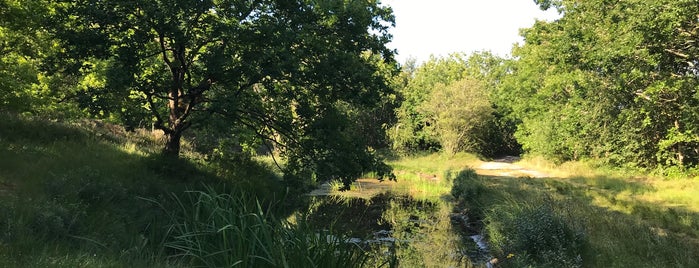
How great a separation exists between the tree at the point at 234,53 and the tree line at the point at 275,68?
38mm

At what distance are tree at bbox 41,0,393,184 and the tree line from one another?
4cm

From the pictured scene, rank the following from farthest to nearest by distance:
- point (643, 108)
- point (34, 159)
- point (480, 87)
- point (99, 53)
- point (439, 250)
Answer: point (480, 87) < point (643, 108) < point (439, 250) < point (99, 53) < point (34, 159)

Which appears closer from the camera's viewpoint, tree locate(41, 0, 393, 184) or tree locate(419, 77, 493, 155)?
tree locate(41, 0, 393, 184)

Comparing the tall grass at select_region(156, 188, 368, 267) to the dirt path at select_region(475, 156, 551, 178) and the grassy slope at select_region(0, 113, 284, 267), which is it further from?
the dirt path at select_region(475, 156, 551, 178)

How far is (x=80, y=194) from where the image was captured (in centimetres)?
834

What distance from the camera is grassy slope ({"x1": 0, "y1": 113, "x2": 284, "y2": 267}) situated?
17.0 ft

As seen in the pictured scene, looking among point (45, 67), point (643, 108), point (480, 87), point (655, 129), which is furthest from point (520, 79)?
point (45, 67)

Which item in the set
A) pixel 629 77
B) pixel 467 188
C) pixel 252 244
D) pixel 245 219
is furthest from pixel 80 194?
pixel 629 77

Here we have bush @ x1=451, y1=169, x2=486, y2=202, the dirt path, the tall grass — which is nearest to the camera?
the tall grass

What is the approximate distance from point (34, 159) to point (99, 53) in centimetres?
279

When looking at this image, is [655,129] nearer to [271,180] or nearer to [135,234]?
[271,180]

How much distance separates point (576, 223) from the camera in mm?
10906

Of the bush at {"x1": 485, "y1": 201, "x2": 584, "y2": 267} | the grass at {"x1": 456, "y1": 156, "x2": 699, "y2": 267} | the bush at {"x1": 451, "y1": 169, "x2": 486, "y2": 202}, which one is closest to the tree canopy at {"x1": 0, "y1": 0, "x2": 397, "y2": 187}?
the bush at {"x1": 485, "y1": 201, "x2": 584, "y2": 267}

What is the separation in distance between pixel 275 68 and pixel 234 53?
178cm
